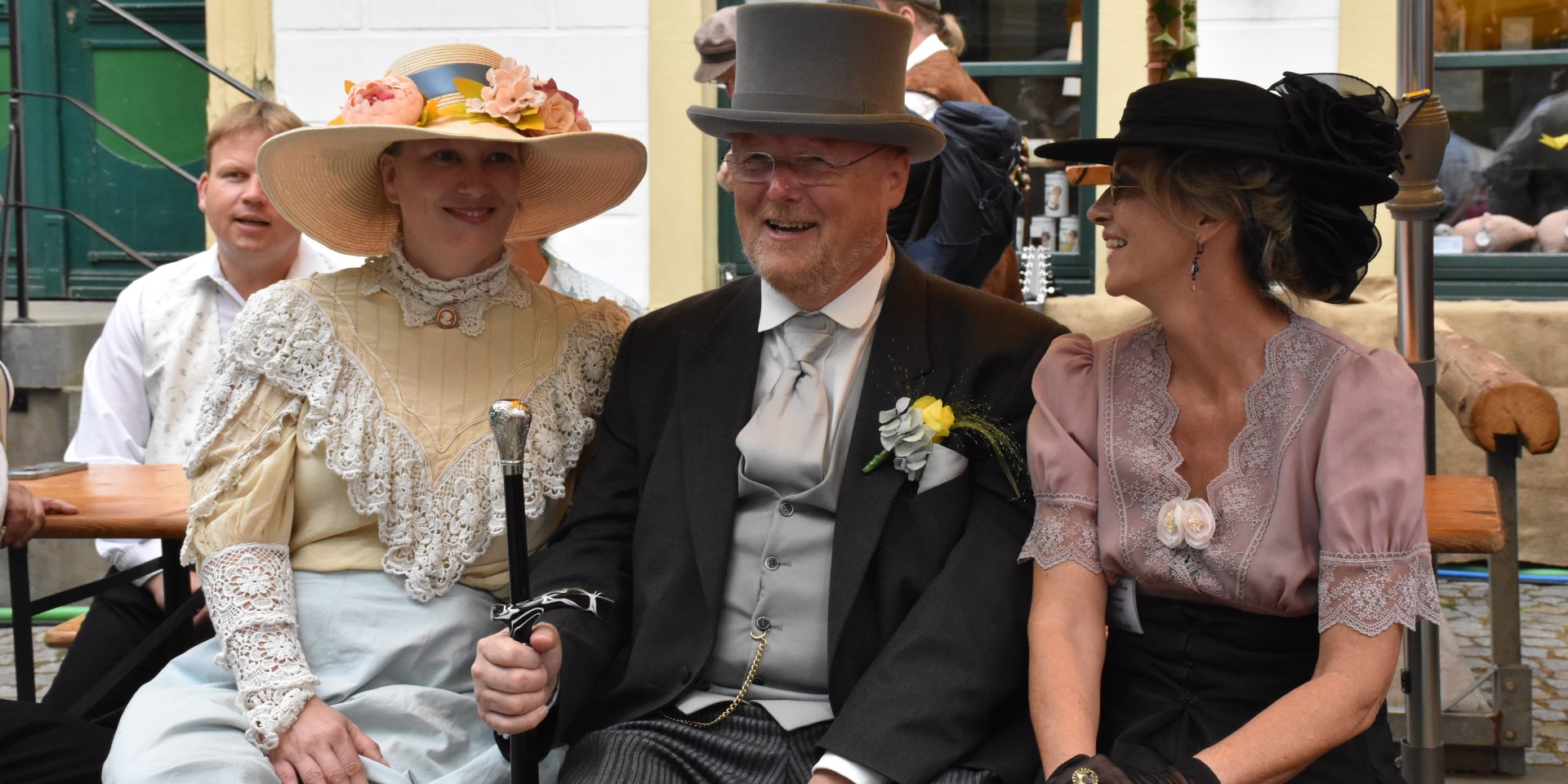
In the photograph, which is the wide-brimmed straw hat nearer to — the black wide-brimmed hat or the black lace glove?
the black wide-brimmed hat

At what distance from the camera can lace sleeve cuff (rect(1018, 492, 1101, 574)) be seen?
2537mm

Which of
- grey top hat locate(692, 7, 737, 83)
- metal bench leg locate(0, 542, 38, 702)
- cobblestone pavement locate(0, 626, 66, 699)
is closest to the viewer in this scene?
metal bench leg locate(0, 542, 38, 702)

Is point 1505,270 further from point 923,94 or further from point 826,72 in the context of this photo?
point 826,72

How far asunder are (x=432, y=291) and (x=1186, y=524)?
4.87 ft

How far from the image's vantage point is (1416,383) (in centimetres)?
236

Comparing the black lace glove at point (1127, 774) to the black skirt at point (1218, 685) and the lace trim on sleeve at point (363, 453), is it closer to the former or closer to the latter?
the black skirt at point (1218, 685)

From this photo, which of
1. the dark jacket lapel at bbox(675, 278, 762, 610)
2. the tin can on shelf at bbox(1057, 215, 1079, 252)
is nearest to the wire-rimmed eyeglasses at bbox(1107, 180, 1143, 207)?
the dark jacket lapel at bbox(675, 278, 762, 610)

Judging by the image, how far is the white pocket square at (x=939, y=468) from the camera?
2.63m

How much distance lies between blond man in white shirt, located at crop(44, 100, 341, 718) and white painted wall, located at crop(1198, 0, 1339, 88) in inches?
149

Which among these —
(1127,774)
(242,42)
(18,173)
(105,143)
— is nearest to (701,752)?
(1127,774)

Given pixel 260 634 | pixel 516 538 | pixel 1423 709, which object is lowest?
pixel 1423 709

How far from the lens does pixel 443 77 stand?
9.46 feet

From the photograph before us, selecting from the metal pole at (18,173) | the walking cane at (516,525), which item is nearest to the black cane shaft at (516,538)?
the walking cane at (516,525)

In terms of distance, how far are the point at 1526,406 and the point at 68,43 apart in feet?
22.4
